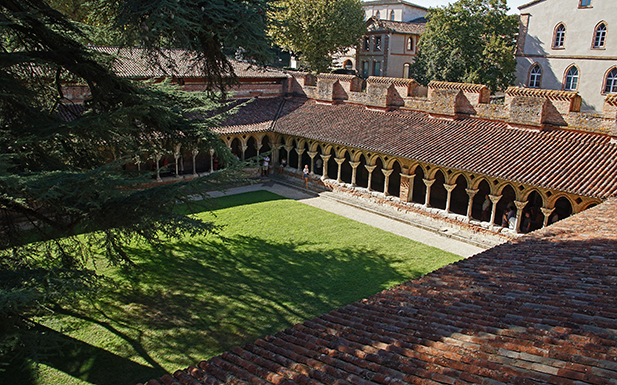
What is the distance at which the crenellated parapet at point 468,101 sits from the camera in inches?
670

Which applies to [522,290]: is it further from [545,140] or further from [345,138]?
[345,138]

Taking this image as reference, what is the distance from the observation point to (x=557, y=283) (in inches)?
283

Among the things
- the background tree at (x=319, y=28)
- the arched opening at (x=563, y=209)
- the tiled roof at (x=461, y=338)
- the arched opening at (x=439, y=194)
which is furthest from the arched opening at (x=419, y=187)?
the background tree at (x=319, y=28)

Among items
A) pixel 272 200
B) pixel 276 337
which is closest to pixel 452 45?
pixel 272 200

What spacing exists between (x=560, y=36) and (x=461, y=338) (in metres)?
38.9

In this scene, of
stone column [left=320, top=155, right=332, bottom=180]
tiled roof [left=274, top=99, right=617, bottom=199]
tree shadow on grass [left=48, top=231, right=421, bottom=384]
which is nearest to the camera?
tree shadow on grass [left=48, top=231, right=421, bottom=384]

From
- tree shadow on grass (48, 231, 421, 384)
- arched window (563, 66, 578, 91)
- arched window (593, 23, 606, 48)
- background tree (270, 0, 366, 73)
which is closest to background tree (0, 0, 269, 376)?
tree shadow on grass (48, 231, 421, 384)

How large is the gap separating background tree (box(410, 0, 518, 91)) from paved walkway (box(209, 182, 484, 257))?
19139 mm

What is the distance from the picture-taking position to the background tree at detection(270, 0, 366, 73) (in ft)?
125

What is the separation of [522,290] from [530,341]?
235cm

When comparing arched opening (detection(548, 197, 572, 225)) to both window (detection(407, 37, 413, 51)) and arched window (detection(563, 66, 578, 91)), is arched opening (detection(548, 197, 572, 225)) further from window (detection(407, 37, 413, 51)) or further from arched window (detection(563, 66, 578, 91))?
window (detection(407, 37, 413, 51))

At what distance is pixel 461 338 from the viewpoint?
17.5 ft

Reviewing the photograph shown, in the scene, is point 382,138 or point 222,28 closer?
point 222,28

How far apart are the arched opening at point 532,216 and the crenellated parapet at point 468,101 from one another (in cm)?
295
